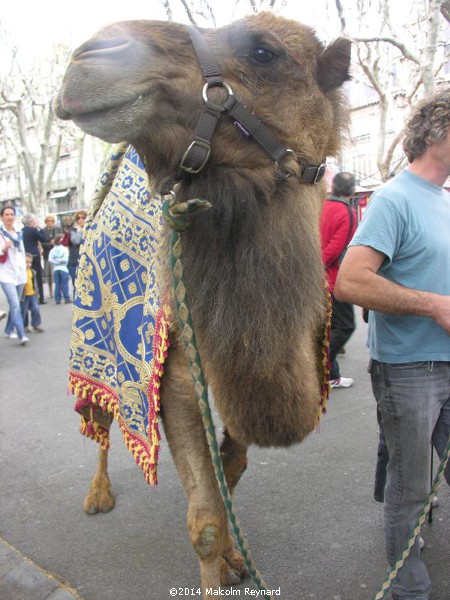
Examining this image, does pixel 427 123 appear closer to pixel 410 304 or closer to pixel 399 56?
pixel 410 304

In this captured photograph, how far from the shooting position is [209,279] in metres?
1.94

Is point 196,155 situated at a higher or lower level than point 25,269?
higher

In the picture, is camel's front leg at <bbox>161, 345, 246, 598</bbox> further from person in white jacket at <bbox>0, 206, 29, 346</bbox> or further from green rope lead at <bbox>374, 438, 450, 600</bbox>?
person in white jacket at <bbox>0, 206, 29, 346</bbox>

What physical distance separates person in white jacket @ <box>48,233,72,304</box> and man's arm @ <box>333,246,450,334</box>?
37.1 ft

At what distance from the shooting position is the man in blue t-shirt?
7.27ft

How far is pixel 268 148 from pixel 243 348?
0.66 metres

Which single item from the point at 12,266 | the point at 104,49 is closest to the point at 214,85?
the point at 104,49

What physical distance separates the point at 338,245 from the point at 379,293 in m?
3.16

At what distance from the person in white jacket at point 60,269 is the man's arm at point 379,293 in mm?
11299

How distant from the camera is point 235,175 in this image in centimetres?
184

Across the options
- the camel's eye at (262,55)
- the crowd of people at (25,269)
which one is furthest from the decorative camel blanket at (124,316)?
the crowd of people at (25,269)

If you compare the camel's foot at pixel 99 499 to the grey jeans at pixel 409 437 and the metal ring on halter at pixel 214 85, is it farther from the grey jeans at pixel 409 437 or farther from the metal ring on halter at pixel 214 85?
the metal ring on halter at pixel 214 85

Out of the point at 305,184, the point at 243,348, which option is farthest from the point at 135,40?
the point at 243,348

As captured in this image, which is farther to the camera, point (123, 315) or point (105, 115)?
point (123, 315)
